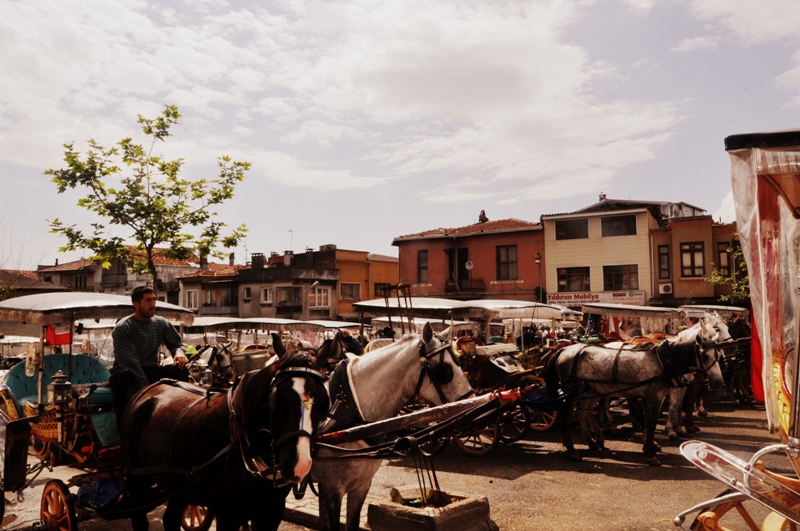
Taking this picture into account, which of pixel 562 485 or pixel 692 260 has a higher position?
pixel 692 260

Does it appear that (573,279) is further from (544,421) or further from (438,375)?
(438,375)

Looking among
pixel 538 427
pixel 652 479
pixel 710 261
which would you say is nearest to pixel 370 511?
pixel 652 479

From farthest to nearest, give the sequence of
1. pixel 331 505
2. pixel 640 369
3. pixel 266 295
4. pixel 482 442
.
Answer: pixel 266 295 → pixel 482 442 → pixel 640 369 → pixel 331 505

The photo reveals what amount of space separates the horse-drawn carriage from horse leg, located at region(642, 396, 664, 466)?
263 inches

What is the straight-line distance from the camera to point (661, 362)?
433 inches

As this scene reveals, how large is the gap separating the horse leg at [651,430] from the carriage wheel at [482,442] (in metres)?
2.48

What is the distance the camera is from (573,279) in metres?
40.1

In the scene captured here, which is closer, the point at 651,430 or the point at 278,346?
the point at 278,346

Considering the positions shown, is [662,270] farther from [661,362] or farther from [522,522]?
[522,522]

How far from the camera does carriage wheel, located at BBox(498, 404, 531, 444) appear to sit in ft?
38.3

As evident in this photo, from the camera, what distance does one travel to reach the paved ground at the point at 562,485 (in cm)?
743

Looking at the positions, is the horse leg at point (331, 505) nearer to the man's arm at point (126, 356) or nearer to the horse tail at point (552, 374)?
the man's arm at point (126, 356)

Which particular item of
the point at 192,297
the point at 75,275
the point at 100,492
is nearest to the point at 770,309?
the point at 100,492

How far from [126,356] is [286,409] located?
288 cm
